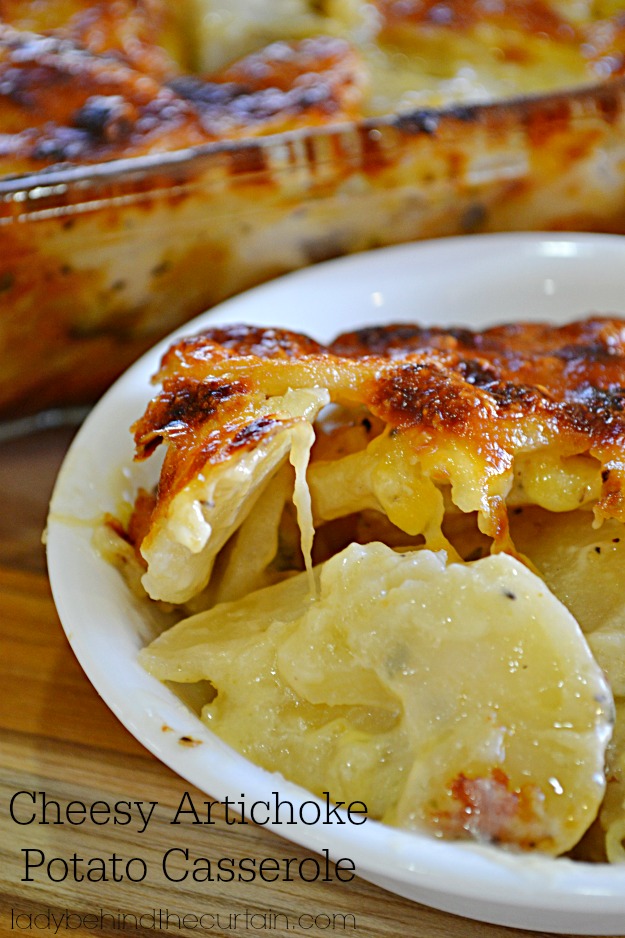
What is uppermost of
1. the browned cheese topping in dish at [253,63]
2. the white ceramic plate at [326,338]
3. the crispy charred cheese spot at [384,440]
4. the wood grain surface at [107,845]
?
the browned cheese topping in dish at [253,63]

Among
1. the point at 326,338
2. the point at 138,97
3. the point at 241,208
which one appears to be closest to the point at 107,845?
the point at 326,338

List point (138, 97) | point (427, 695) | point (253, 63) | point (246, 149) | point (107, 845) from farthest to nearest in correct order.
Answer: point (253, 63), point (138, 97), point (246, 149), point (107, 845), point (427, 695)

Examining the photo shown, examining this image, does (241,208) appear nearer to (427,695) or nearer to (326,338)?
(326,338)

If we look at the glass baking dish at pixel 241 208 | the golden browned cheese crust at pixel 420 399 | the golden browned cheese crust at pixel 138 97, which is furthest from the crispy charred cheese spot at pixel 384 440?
the golden browned cheese crust at pixel 138 97

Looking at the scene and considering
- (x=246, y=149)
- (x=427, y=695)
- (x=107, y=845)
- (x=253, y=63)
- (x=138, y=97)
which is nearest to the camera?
(x=427, y=695)

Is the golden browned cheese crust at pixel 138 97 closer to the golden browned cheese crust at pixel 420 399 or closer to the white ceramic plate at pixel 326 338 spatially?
the white ceramic plate at pixel 326 338

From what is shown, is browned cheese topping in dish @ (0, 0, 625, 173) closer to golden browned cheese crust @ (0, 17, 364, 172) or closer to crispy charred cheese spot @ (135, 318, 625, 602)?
golden browned cheese crust @ (0, 17, 364, 172)
